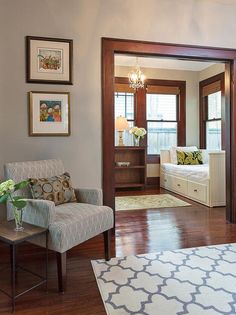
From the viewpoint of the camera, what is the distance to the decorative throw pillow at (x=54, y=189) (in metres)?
2.47

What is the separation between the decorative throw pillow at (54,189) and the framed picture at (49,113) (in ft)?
1.93

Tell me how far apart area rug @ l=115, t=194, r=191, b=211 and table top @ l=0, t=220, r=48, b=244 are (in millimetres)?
2441

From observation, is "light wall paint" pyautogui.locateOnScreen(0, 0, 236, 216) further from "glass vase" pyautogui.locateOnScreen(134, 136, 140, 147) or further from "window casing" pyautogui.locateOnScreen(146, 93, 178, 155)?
"window casing" pyautogui.locateOnScreen(146, 93, 178, 155)

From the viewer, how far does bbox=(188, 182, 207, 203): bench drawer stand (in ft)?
15.4

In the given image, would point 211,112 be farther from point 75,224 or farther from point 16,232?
point 16,232

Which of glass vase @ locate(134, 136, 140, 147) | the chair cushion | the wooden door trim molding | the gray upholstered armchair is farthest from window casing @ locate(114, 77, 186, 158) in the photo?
the chair cushion

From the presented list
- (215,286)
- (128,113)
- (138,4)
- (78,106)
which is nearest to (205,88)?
(128,113)

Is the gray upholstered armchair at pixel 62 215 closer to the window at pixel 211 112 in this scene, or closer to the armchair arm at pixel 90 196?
the armchair arm at pixel 90 196

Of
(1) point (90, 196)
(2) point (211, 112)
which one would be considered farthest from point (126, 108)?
(1) point (90, 196)

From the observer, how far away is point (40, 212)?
7.06 ft

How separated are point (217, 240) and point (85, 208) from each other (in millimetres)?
1548

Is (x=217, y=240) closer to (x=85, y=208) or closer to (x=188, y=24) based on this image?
(x=85, y=208)

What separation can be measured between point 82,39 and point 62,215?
77.4 inches

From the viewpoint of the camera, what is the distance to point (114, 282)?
2.12 metres
